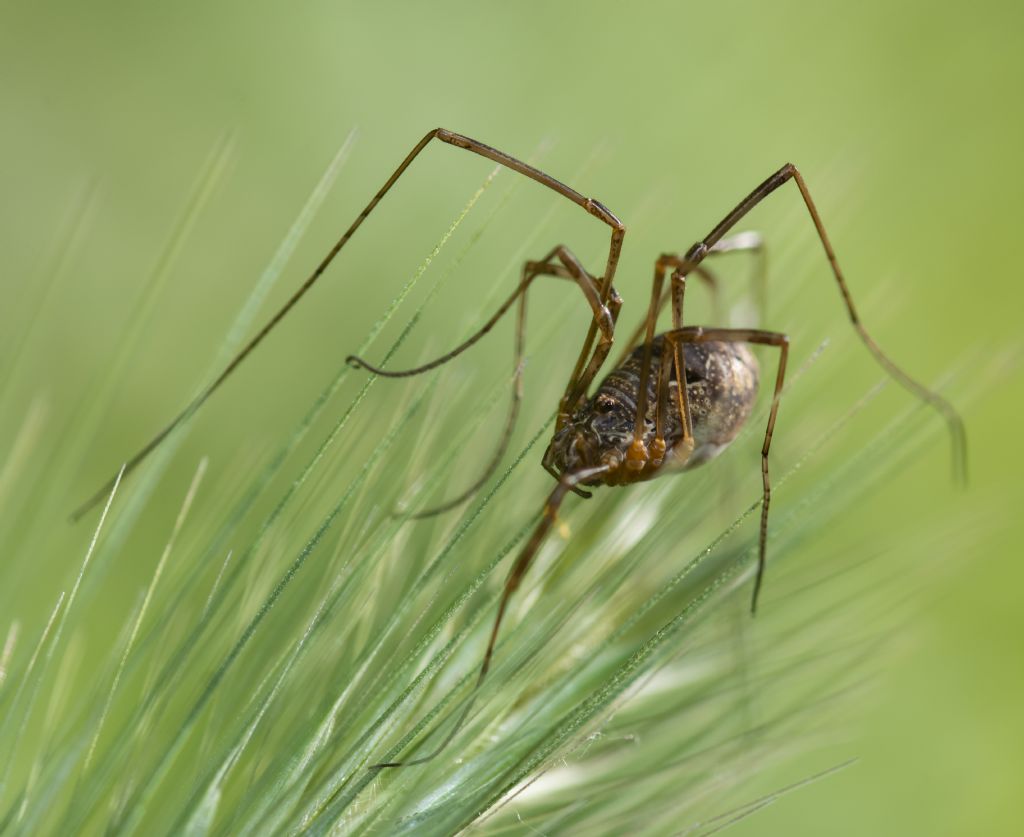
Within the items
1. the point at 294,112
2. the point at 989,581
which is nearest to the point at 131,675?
the point at 294,112

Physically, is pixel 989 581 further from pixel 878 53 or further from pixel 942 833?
pixel 878 53

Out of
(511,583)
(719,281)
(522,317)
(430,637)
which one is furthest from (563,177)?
(430,637)

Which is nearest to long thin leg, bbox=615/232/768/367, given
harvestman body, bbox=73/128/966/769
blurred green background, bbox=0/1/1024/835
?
harvestman body, bbox=73/128/966/769

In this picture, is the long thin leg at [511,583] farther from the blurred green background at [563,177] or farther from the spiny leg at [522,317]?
the blurred green background at [563,177]

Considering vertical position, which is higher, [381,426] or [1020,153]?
[1020,153]

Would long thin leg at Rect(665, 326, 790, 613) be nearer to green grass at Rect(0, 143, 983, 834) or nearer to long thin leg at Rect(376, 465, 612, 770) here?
green grass at Rect(0, 143, 983, 834)

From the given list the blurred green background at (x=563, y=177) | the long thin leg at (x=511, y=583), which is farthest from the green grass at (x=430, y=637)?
the blurred green background at (x=563, y=177)
